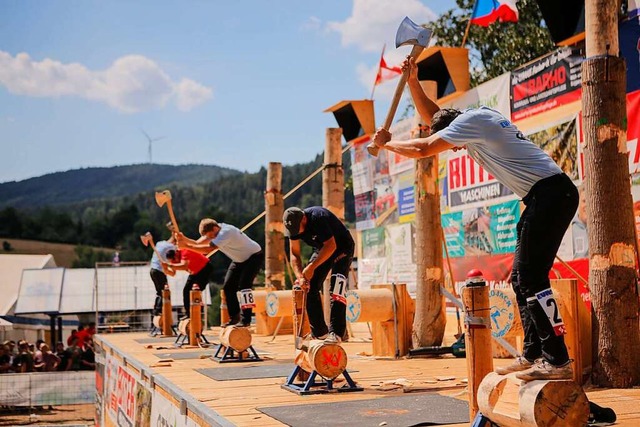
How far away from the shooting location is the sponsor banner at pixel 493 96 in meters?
9.80

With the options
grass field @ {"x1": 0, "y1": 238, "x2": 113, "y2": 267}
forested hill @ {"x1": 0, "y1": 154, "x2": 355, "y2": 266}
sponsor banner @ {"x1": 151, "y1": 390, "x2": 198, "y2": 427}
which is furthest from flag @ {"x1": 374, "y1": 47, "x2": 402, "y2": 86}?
grass field @ {"x1": 0, "y1": 238, "x2": 113, "y2": 267}

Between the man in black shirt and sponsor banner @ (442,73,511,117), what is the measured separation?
4383 millimetres

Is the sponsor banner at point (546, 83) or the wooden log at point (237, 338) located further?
the sponsor banner at point (546, 83)

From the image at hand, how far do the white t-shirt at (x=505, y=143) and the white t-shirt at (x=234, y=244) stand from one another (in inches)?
207

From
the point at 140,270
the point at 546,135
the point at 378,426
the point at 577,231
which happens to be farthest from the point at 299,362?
the point at 140,270

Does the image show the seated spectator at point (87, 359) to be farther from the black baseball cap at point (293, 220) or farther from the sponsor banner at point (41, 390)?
the black baseball cap at point (293, 220)

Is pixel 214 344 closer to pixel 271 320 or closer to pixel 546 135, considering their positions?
pixel 271 320

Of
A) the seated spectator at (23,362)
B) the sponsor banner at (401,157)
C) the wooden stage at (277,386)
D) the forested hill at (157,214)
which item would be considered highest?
the forested hill at (157,214)

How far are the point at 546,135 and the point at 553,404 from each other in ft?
20.4

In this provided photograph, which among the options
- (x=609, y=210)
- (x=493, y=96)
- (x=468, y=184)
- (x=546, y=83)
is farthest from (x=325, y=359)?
(x=493, y=96)

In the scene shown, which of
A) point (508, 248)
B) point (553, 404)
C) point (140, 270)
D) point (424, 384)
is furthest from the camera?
point (140, 270)

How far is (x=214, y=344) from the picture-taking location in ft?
35.3

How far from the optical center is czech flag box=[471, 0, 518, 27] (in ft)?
34.7

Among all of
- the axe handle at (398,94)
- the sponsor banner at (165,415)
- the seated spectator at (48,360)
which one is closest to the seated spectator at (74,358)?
the seated spectator at (48,360)
